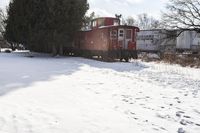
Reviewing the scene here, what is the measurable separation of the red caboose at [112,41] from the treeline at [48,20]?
2097 millimetres

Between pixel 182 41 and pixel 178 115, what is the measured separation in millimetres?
37626

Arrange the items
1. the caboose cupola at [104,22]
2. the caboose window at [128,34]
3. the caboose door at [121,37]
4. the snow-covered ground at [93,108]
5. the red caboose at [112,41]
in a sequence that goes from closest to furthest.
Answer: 1. the snow-covered ground at [93,108]
2. the red caboose at [112,41]
3. the caboose door at [121,37]
4. the caboose window at [128,34]
5. the caboose cupola at [104,22]

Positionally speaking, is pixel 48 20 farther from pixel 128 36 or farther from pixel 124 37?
pixel 128 36

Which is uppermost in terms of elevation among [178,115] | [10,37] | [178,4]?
[178,4]

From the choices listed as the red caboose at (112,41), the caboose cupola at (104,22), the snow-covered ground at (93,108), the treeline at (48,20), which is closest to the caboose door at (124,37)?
the red caboose at (112,41)

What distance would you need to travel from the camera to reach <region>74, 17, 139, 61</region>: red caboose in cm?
2581

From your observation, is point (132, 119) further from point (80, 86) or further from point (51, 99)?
point (80, 86)

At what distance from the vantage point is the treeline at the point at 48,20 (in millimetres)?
27703

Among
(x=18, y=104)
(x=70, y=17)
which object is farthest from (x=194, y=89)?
(x=70, y=17)

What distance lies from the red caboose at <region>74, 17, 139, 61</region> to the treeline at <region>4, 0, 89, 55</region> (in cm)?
210

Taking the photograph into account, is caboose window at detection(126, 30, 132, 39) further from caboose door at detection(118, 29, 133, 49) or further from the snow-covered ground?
the snow-covered ground

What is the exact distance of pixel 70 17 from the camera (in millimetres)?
28391

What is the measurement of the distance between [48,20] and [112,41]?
588 centimetres

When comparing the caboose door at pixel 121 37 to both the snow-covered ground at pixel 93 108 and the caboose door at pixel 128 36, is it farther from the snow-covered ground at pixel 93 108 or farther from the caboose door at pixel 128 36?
the snow-covered ground at pixel 93 108
